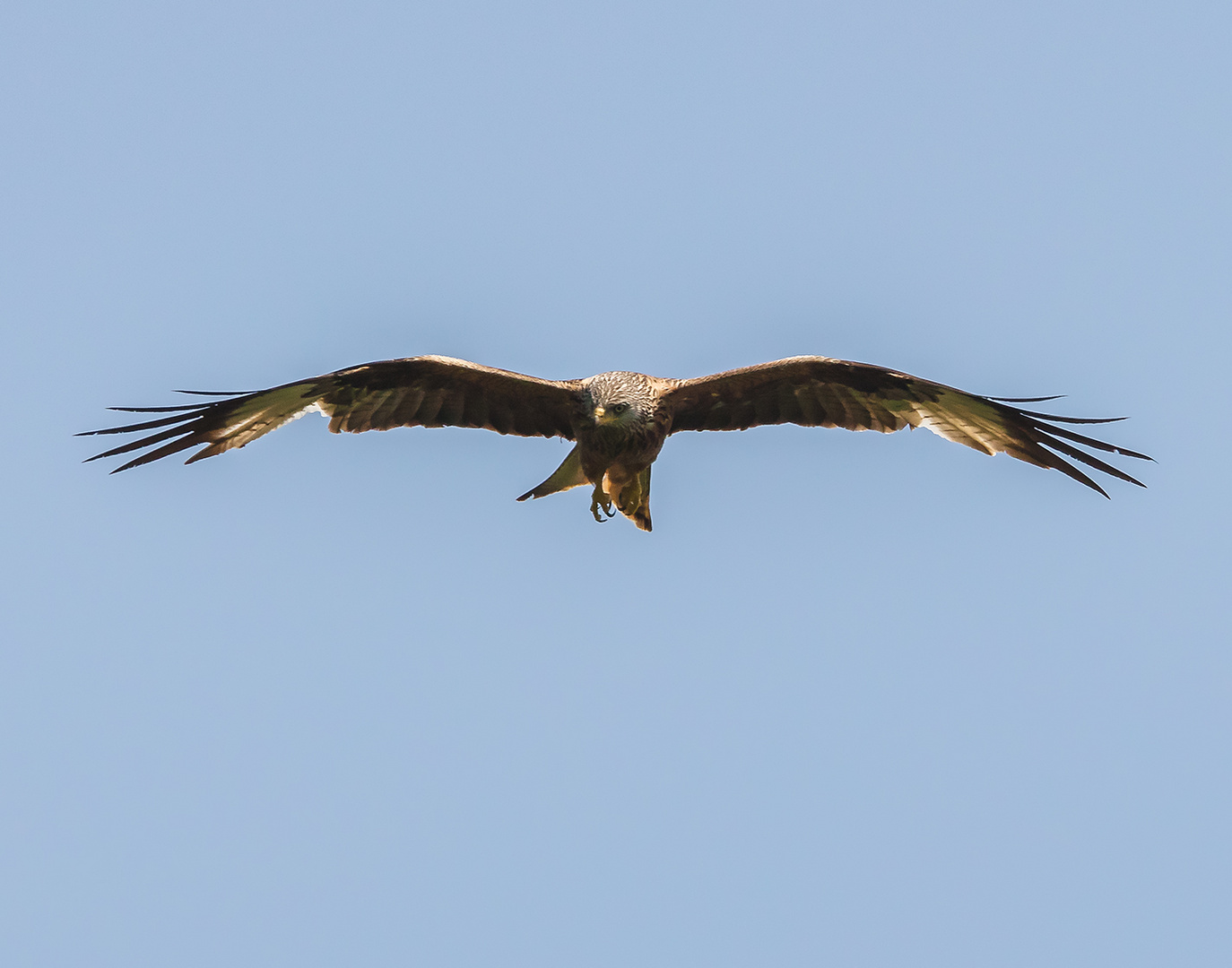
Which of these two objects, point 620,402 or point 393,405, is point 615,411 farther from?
point 393,405

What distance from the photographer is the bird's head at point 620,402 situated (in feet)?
29.1

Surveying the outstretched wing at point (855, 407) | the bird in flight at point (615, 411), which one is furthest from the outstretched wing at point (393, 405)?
the outstretched wing at point (855, 407)

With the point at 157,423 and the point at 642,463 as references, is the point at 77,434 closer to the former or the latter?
the point at 157,423

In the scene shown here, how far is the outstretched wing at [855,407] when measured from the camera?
9352 mm

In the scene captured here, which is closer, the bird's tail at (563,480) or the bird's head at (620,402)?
the bird's head at (620,402)

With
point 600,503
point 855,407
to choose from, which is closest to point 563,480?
point 600,503

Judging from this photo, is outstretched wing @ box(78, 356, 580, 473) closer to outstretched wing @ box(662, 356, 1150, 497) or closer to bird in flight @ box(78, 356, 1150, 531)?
bird in flight @ box(78, 356, 1150, 531)

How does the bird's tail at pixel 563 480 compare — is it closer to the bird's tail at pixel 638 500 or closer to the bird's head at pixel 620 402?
the bird's tail at pixel 638 500

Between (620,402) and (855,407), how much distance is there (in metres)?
2.04

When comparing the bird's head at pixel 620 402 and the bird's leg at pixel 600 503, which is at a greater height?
the bird's head at pixel 620 402

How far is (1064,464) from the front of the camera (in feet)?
30.3

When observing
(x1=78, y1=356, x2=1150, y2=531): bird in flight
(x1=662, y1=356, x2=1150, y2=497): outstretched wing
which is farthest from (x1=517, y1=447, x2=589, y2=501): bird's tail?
(x1=662, y1=356, x2=1150, y2=497): outstretched wing

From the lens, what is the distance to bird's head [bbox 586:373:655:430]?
888cm

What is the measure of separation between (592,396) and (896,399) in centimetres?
240
